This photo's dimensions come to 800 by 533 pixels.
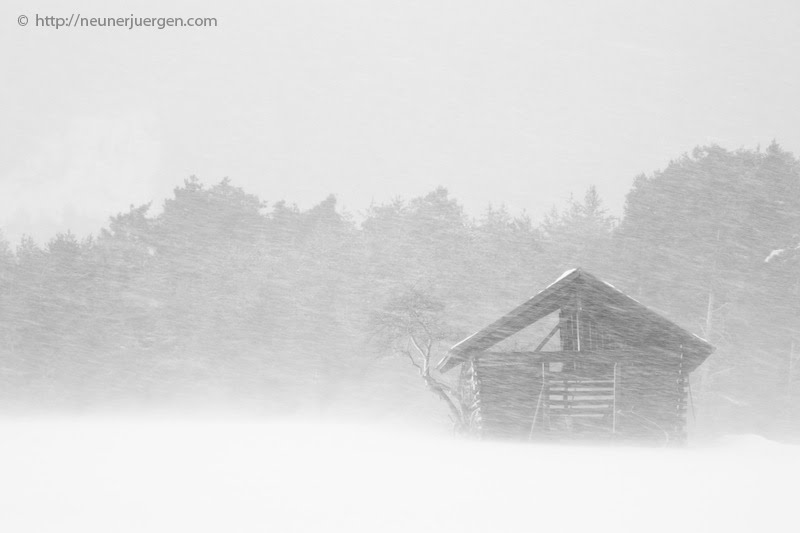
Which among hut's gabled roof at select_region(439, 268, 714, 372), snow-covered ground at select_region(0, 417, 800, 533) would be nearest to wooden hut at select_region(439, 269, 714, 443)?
hut's gabled roof at select_region(439, 268, 714, 372)

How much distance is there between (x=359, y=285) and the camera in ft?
155

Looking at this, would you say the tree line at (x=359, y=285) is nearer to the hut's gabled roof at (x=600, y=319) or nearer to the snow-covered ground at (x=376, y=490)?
the hut's gabled roof at (x=600, y=319)

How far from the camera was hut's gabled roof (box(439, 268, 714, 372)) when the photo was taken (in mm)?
21953

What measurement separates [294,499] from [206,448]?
7148 millimetres

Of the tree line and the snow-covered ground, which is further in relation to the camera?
the tree line

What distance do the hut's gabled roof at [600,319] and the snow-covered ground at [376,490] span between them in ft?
16.6

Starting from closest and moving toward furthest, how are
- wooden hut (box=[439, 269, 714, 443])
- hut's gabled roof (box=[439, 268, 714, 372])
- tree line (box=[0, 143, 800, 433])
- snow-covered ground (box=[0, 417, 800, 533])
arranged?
1. snow-covered ground (box=[0, 417, 800, 533])
2. hut's gabled roof (box=[439, 268, 714, 372])
3. wooden hut (box=[439, 269, 714, 443])
4. tree line (box=[0, 143, 800, 433])

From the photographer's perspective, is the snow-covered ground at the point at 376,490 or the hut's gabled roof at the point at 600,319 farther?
the hut's gabled roof at the point at 600,319

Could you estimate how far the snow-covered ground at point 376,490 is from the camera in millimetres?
9156

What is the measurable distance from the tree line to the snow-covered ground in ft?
80.4

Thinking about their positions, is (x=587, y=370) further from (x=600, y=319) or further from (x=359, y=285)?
(x=359, y=285)

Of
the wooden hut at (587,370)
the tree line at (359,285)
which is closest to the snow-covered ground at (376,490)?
the wooden hut at (587,370)

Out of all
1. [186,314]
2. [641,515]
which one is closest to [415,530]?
[641,515]

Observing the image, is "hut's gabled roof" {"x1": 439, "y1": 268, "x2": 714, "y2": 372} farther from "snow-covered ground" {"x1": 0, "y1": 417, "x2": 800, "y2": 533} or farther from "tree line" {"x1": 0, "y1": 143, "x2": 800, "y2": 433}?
"tree line" {"x1": 0, "y1": 143, "x2": 800, "y2": 433}
